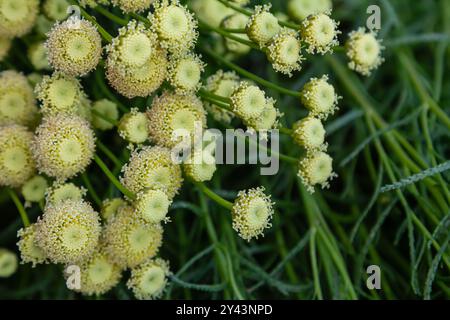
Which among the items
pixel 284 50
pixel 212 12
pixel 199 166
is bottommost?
pixel 199 166

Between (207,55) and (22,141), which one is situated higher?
(207,55)

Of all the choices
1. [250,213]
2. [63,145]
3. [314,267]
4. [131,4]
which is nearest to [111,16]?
[131,4]

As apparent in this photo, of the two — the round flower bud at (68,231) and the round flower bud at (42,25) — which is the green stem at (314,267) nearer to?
the round flower bud at (68,231)

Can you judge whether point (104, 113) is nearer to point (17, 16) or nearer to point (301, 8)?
point (17, 16)

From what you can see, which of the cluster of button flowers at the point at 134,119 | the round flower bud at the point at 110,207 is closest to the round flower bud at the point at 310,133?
the cluster of button flowers at the point at 134,119
